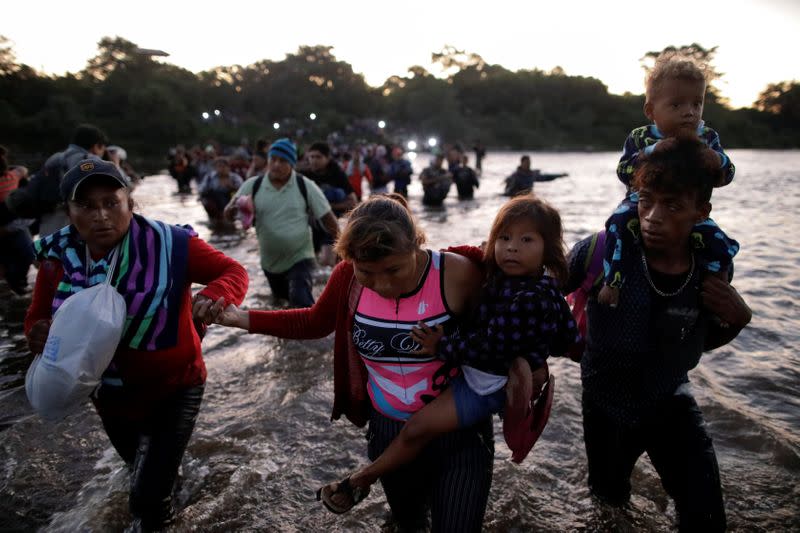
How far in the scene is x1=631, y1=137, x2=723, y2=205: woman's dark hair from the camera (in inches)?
80.1

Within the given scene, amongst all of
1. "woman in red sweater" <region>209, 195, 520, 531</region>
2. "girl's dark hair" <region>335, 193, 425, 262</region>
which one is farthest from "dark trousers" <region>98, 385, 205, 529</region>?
"girl's dark hair" <region>335, 193, 425, 262</region>

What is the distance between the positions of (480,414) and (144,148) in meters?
59.5

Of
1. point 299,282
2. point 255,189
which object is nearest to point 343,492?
point 299,282

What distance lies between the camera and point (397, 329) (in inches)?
79.9

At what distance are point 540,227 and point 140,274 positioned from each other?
1805mm

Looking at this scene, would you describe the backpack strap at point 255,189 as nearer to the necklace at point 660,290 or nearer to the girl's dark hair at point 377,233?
the girl's dark hair at point 377,233

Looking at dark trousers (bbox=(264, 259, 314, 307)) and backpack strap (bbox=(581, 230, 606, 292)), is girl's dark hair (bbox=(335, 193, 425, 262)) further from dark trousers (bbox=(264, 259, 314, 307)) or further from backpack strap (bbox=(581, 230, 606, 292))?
dark trousers (bbox=(264, 259, 314, 307))

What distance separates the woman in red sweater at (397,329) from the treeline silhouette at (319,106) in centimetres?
5350

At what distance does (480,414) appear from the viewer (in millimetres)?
1971

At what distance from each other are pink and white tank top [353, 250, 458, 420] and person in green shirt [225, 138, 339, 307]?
10.3 feet

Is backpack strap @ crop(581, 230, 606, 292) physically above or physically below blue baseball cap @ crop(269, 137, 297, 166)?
below

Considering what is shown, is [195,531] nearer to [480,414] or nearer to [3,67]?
[480,414]

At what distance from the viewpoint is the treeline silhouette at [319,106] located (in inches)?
2088

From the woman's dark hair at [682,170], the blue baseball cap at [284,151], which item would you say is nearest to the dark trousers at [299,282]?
the blue baseball cap at [284,151]
